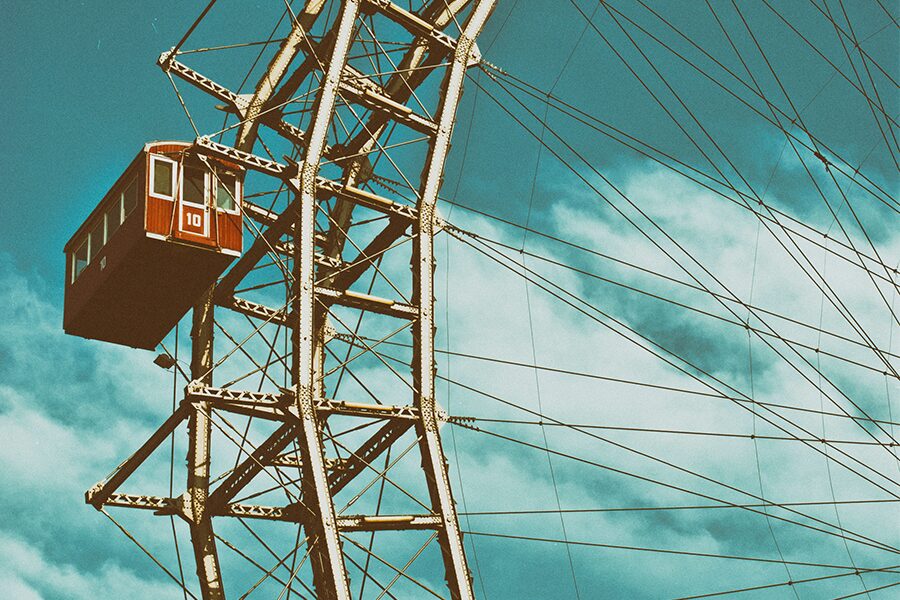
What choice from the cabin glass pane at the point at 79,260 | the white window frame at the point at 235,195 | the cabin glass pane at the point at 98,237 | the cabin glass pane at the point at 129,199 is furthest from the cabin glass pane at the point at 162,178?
the cabin glass pane at the point at 79,260

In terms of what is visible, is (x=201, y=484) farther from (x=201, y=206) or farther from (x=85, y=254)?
(x=201, y=206)

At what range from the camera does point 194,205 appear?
25.4 metres

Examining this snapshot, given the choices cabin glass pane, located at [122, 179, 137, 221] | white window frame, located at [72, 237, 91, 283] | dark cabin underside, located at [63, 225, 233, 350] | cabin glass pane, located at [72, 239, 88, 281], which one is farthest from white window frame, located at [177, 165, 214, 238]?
cabin glass pane, located at [72, 239, 88, 281]

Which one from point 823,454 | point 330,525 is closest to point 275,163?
point 330,525

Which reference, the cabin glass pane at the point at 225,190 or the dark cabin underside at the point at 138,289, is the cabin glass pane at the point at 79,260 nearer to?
the dark cabin underside at the point at 138,289

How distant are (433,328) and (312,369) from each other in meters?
2.85

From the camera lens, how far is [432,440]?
2500cm

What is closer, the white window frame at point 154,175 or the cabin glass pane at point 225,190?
the white window frame at point 154,175

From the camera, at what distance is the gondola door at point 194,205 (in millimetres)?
25172

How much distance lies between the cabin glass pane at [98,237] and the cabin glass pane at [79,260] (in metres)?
0.39

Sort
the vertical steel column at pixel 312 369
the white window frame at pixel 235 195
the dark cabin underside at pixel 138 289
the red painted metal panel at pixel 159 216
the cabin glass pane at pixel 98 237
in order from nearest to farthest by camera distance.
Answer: the vertical steel column at pixel 312 369, the red painted metal panel at pixel 159 216, the dark cabin underside at pixel 138 289, the white window frame at pixel 235 195, the cabin glass pane at pixel 98 237

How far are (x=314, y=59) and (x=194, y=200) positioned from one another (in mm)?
4548

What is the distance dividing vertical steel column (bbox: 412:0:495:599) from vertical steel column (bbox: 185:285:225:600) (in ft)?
13.8

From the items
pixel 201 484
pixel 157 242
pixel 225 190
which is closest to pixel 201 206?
pixel 225 190
